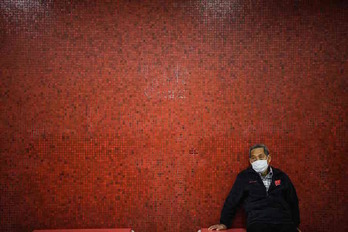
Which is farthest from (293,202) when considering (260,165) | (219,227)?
(219,227)

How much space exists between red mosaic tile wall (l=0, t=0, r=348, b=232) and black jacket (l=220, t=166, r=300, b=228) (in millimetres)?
215

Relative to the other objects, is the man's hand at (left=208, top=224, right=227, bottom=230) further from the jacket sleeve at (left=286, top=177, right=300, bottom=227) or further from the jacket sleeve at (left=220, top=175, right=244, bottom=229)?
the jacket sleeve at (left=286, top=177, right=300, bottom=227)

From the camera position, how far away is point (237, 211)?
3.43 meters

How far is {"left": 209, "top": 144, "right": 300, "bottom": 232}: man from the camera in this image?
9.74 ft

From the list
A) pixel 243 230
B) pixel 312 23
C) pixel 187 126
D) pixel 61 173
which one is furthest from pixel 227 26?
pixel 61 173

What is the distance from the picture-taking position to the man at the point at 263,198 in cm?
297

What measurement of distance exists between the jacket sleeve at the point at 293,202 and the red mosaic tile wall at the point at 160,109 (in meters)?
0.29

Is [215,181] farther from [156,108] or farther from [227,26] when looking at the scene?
[227,26]

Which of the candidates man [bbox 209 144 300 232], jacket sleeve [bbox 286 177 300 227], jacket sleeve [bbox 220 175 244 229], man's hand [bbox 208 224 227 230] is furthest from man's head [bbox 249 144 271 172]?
man's hand [bbox 208 224 227 230]

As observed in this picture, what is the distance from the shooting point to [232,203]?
3.20 metres

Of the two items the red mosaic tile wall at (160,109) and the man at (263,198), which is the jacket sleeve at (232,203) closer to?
the man at (263,198)

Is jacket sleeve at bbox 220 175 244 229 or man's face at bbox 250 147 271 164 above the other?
man's face at bbox 250 147 271 164

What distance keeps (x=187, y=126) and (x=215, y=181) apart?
0.81 m

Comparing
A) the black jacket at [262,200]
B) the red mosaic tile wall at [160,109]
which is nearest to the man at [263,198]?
the black jacket at [262,200]
